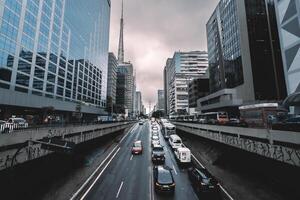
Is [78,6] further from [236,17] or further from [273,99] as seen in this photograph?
[273,99]

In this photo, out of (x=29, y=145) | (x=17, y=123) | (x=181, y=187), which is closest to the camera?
(x=29, y=145)

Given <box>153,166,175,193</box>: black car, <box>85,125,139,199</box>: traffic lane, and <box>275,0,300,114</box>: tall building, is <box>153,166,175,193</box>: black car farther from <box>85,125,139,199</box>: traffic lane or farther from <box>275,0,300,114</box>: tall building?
<box>275,0,300,114</box>: tall building

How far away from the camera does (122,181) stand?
2019 cm

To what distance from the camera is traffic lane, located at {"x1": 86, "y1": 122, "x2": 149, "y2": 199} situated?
16844 millimetres

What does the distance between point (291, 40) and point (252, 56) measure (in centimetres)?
2363

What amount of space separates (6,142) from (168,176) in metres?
14.6

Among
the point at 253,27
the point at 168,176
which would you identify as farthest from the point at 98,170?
the point at 253,27

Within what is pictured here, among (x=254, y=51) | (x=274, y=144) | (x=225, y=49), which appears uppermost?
(x=225, y=49)

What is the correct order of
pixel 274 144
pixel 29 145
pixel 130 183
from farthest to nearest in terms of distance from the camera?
pixel 130 183, pixel 274 144, pixel 29 145

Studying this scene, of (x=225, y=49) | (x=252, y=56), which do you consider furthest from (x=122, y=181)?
(x=225, y=49)

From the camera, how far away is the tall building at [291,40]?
117 feet

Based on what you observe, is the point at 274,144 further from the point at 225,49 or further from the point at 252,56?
the point at 225,49

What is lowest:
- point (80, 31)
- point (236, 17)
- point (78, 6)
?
point (236, 17)

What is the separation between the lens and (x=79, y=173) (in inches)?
878
